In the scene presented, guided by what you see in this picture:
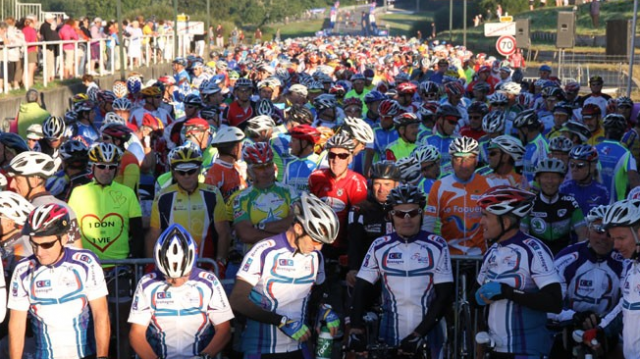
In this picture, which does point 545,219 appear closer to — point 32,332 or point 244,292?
point 244,292

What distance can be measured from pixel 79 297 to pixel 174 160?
7.68ft

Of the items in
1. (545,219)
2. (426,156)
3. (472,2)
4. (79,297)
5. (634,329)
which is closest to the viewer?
(634,329)

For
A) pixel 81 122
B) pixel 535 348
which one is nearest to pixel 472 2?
pixel 81 122

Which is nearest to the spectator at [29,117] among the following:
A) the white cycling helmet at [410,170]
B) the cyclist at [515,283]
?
the white cycling helmet at [410,170]

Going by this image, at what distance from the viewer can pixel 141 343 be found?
266 inches

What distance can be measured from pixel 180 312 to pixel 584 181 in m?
5.20

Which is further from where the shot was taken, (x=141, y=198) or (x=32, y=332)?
(x=141, y=198)

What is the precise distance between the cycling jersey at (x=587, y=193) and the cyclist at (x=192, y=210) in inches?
139

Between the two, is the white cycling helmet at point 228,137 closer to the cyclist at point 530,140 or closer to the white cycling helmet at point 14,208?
the white cycling helmet at point 14,208

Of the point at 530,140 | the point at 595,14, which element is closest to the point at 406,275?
the point at 530,140

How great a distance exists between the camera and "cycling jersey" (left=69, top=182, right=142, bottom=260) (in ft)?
29.5

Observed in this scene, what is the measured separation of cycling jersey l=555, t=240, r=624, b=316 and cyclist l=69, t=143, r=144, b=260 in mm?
3576

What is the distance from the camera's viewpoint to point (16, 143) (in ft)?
36.9

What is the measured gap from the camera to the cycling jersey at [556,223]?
9352mm
